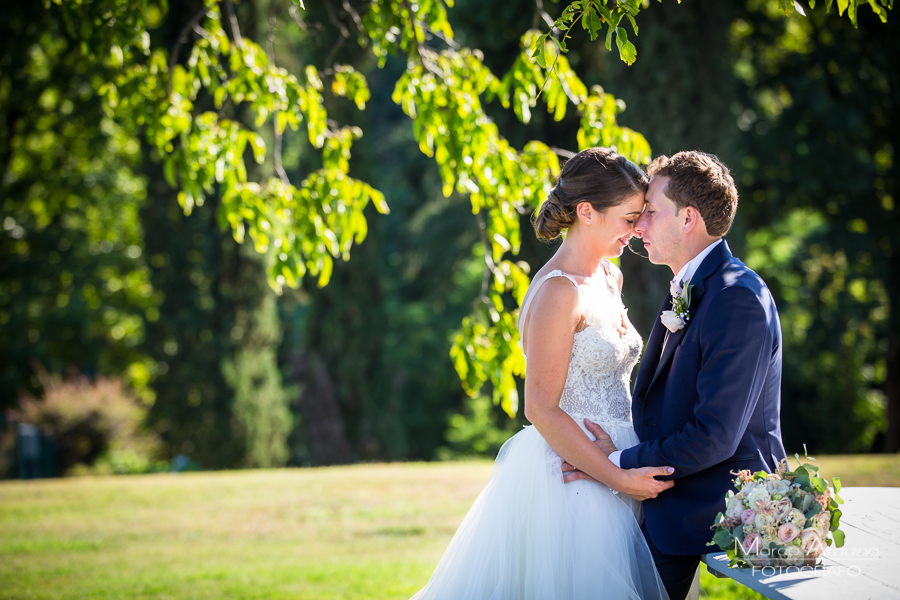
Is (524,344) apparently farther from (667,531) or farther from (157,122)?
(157,122)

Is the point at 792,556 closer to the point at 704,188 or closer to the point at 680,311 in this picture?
the point at 680,311

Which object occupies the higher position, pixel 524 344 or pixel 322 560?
pixel 524 344

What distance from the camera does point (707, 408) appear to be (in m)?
2.55

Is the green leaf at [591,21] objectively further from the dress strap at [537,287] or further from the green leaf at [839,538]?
the green leaf at [839,538]

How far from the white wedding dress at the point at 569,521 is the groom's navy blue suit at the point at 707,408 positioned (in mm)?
143

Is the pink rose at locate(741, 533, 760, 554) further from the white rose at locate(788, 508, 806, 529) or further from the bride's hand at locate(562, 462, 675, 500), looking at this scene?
the bride's hand at locate(562, 462, 675, 500)

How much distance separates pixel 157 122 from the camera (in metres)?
4.12

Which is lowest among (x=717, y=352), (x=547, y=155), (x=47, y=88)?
(x=717, y=352)

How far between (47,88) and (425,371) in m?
12.4

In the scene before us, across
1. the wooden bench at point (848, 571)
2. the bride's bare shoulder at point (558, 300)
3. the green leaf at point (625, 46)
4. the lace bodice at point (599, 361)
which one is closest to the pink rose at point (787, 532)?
the wooden bench at point (848, 571)

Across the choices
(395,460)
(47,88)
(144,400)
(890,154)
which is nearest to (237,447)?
(395,460)

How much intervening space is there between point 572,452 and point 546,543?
1.25 feet

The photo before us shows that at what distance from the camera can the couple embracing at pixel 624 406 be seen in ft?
8.62

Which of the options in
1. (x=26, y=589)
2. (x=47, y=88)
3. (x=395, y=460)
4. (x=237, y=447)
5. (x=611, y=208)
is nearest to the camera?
(x=611, y=208)
